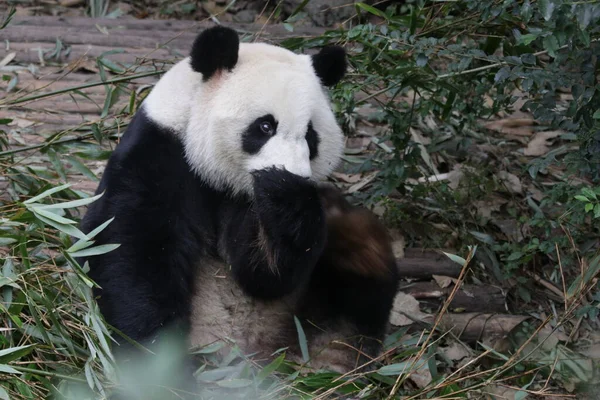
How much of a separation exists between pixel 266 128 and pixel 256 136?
0.18 ft

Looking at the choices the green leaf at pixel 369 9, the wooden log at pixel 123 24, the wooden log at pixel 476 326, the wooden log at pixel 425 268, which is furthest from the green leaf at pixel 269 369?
the wooden log at pixel 123 24

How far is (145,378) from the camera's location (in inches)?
117

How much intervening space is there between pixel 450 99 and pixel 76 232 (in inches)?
88.4

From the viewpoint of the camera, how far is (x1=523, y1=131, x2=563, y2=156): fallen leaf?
5.57 metres

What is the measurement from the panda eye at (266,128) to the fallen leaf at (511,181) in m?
2.41

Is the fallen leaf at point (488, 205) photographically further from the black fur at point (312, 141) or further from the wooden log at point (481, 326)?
the black fur at point (312, 141)

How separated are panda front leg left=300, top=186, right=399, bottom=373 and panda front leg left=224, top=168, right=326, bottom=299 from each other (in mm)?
228

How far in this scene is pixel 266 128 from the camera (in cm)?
324

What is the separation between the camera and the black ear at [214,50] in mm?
3268

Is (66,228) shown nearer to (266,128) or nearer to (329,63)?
(266,128)

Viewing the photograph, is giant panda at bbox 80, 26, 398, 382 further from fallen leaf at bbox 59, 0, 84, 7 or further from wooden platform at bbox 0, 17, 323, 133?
fallen leaf at bbox 59, 0, 84, 7

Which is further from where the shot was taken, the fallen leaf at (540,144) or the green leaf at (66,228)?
the fallen leaf at (540,144)

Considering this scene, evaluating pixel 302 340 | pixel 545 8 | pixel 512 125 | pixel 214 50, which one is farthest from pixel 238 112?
pixel 512 125

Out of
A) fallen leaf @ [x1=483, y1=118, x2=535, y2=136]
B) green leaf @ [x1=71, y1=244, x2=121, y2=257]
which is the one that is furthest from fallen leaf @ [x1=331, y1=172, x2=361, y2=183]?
green leaf @ [x1=71, y1=244, x2=121, y2=257]
